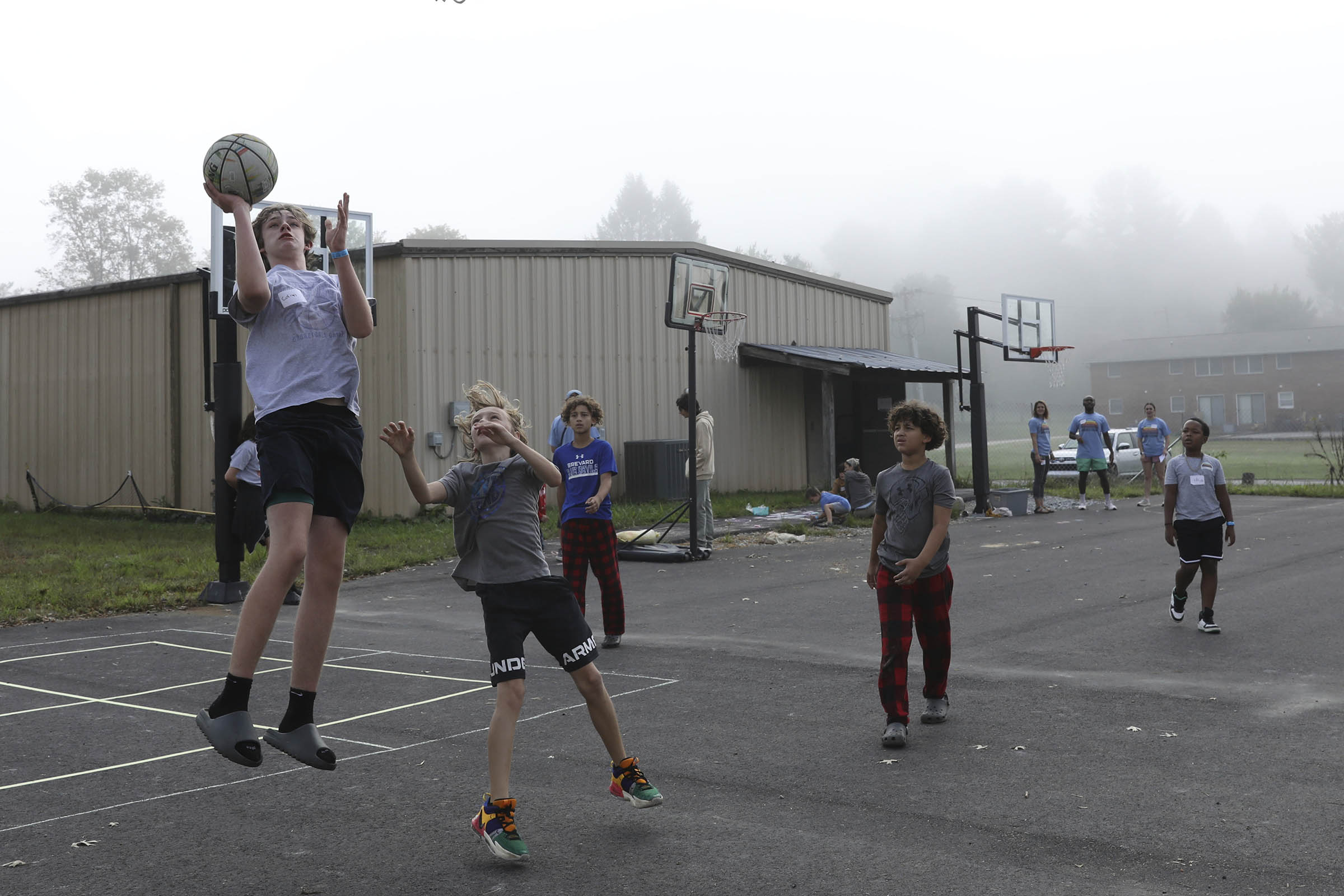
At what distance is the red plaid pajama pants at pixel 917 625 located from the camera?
5.69m

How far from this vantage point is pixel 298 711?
3.87 metres

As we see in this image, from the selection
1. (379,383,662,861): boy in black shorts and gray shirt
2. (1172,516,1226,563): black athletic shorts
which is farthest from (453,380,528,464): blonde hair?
(1172,516,1226,563): black athletic shorts

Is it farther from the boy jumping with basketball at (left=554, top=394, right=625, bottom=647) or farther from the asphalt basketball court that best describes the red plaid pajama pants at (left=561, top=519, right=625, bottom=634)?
the asphalt basketball court

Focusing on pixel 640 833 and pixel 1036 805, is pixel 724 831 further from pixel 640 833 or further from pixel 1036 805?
pixel 1036 805

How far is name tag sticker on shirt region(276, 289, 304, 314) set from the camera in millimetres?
3883

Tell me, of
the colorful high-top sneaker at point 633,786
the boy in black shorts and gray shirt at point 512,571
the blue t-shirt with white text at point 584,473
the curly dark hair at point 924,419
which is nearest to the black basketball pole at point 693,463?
the blue t-shirt with white text at point 584,473

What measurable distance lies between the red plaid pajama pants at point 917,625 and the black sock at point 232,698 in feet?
9.88

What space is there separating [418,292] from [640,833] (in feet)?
54.1

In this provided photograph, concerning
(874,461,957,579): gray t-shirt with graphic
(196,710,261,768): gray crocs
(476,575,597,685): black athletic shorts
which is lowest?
(196,710,261,768): gray crocs

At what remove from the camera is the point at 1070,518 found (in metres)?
19.5

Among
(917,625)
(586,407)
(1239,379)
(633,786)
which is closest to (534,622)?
(633,786)

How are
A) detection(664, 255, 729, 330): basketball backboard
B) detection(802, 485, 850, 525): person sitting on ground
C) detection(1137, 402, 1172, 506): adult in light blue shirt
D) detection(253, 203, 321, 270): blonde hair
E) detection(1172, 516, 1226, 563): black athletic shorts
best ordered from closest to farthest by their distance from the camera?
detection(253, 203, 321, 270): blonde hair, detection(1172, 516, 1226, 563): black athletic shorts, detection(664, 255, 729, 330): basketball backboard, detection(802, 485, 850, 525): person sitting on ground, detection(1137, 402, 1172, 506): adult in light blue shirt

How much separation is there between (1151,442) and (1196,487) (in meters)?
12.9

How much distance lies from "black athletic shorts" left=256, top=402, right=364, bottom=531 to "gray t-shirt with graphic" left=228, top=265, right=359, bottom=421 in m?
0.05
